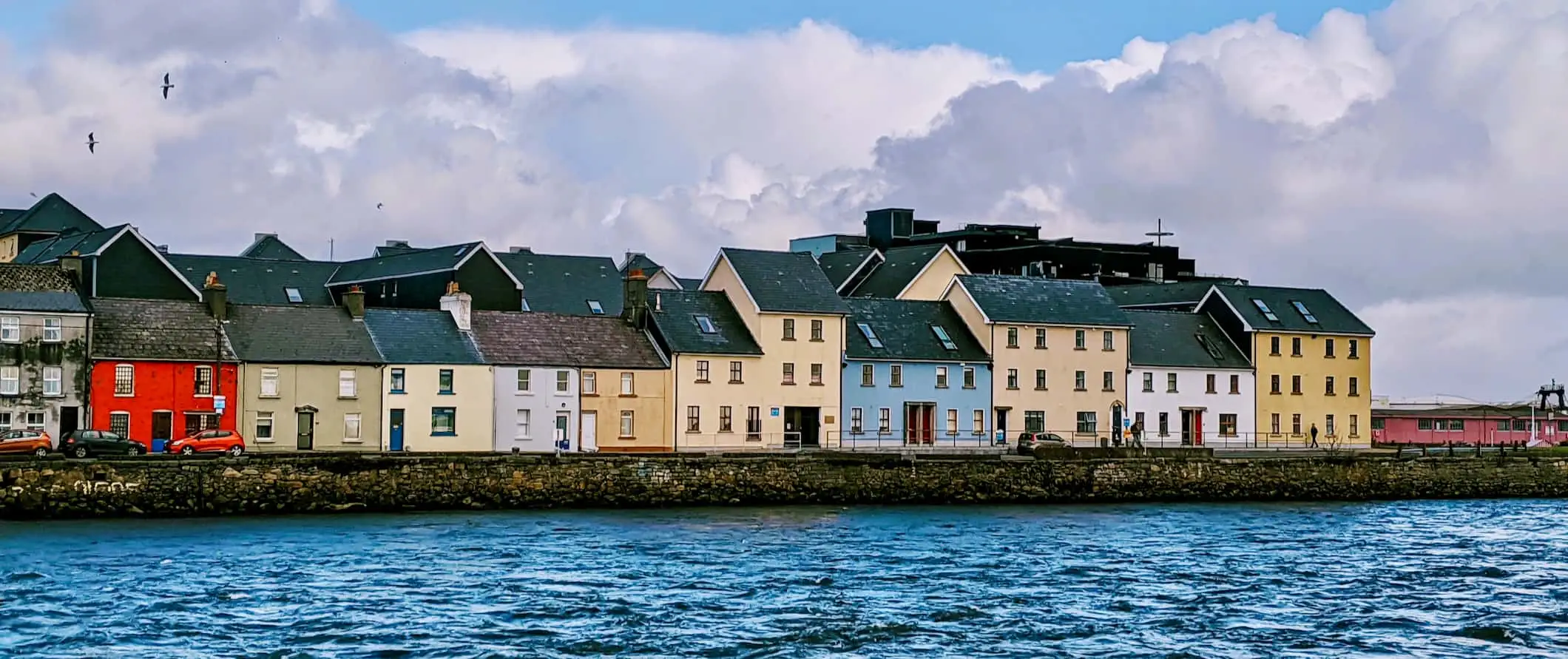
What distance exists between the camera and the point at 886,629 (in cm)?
3553

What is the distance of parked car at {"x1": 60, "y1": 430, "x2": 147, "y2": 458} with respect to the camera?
5925 cm

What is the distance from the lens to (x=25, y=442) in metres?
59.7

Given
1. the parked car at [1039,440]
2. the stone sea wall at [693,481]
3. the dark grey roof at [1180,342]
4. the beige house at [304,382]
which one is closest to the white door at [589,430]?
the beige house at [304,382]

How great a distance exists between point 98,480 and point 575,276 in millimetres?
45012

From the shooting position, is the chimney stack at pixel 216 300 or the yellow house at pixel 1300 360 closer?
the chimney stack at pixel 216 300

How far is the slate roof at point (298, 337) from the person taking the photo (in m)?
67.9

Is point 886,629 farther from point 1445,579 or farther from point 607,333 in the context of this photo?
point 607,333

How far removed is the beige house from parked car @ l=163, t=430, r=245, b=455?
11.1 ft

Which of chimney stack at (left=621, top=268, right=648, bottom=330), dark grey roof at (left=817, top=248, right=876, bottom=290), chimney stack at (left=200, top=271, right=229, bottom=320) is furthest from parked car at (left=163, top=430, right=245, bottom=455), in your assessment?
dark grey roof at (left=817, top=248, right=876, bottom=290)

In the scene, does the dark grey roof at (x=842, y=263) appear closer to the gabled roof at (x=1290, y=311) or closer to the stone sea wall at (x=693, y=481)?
the gabled roof at (x=1290, y=311)

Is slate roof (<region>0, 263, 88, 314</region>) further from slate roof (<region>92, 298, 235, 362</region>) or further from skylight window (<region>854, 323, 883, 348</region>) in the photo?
skylight window (<region>854, 323, 883, 348</region>)

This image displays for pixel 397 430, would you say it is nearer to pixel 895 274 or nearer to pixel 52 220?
pixel 895 274

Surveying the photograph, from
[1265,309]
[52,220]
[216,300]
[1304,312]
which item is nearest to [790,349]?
[216,300]

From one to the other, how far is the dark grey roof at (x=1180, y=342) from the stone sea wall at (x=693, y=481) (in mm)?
14484
